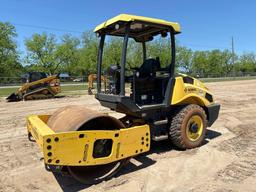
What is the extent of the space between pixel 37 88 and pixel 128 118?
12275 mm

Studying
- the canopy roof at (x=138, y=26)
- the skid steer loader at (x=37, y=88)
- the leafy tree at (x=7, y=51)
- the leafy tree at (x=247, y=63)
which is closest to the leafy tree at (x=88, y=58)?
the leafy tree at (x=7, y=51)

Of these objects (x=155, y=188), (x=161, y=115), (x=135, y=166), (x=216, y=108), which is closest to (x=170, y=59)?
(x=161, y=115)

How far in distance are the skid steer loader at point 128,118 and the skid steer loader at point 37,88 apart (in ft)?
38.2

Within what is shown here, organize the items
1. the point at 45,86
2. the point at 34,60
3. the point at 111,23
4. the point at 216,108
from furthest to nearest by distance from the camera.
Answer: the point at 34,60, the point at 45,86, the point at 216,108, the point at 111,23

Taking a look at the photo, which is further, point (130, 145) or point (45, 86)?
point (45, 86)

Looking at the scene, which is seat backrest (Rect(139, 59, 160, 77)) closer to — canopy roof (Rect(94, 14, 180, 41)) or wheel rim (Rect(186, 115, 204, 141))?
canopy roof (Rect(94, 14, 180, 41))

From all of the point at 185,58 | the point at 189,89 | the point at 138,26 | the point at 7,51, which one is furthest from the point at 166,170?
the point at 185,58

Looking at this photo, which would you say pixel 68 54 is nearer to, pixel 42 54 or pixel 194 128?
pixel 42 54

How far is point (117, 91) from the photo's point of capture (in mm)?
5227

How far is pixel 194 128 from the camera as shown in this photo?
5707 millimetres

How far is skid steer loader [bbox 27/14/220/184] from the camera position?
12.9 feet

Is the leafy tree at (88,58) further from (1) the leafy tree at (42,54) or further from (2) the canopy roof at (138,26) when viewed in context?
(2) the canopy roof at (138,26)

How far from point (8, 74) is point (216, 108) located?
41.5m

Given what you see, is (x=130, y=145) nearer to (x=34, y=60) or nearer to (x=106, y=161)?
(x=106, y=161)
